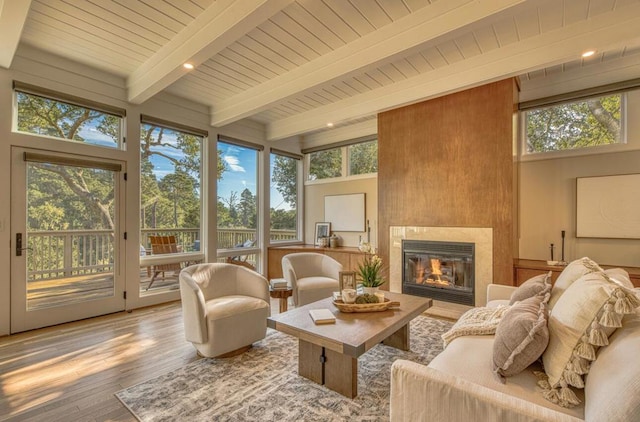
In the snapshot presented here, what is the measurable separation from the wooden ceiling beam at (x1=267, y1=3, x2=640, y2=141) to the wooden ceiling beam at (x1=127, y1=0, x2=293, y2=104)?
7.00 ft

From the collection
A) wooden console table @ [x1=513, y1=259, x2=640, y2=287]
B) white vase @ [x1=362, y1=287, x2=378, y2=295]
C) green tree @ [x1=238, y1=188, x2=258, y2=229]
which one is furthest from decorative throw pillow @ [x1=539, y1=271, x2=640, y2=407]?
green tree @ [x1=238, y1=188, x2=258, y2=229]

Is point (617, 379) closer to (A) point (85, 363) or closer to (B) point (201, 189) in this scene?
(A) point (85, 363)

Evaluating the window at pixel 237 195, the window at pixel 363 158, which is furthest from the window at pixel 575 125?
the window at pixel 237 195

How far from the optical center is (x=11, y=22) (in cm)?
238

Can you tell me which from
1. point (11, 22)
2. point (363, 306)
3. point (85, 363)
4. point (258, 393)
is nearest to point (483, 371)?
point (363, 306)

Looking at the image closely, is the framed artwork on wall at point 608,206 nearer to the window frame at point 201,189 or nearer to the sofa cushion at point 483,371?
the sofa cushion at point 483,371

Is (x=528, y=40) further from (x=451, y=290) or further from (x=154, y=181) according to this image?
(x=154, y=181)

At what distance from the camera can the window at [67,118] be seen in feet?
10.9

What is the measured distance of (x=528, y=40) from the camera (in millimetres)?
2895

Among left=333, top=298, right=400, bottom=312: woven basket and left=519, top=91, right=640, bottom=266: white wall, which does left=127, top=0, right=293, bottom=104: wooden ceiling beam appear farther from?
left=519, top=91, right=640, bottom=266: white wall

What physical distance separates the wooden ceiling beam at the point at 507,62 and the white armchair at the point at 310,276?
2.15 metres

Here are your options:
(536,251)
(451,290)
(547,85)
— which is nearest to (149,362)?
(451,290)

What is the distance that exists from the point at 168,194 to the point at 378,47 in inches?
135

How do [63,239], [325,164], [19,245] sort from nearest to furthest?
[19,245], [63,239], [325,164]
